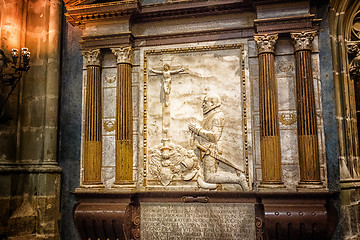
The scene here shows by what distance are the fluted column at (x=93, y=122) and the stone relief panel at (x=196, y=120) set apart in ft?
2.76

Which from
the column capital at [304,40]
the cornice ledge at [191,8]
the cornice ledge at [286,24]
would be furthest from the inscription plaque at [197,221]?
the cornice ledge at [191,8]

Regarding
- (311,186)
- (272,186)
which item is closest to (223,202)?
(272,186)

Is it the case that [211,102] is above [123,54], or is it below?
below

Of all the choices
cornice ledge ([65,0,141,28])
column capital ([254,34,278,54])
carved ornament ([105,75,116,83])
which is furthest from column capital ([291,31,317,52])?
carved ornament ([105,75,116,83])

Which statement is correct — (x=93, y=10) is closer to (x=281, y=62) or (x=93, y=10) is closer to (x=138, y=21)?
(x=138, y=21)

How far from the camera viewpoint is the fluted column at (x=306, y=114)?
5949 millimetres

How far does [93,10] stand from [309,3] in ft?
12.6

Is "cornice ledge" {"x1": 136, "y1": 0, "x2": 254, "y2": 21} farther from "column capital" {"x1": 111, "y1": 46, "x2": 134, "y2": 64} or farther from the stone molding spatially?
the stone molding

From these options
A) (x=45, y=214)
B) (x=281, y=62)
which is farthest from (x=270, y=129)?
(x=45, y=214)

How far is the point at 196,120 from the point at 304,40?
7.37ft

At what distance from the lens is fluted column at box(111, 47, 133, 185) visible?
21.8 feet

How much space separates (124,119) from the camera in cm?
674

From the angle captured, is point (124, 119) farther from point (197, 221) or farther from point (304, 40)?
point (304, 40)

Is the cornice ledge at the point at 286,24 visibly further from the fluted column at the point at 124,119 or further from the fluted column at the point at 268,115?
the fluted column at the point at 124,119
